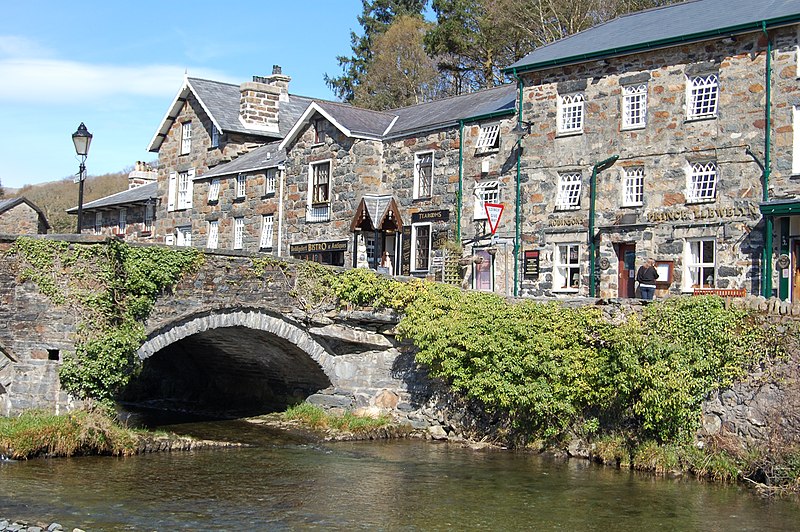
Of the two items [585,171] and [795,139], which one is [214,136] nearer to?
[585,171]

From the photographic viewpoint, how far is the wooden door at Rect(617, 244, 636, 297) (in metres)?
28.1

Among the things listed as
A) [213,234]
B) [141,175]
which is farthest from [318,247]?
[141,175]

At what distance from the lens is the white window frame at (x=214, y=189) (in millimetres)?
41906

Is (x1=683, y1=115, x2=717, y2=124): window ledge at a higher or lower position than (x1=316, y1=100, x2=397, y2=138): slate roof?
lower

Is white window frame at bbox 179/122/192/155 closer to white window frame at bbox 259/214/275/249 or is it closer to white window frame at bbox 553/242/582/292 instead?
white window frame at bbox 259/214/275/249

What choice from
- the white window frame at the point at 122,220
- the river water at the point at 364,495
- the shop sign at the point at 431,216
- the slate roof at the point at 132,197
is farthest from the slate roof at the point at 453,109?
the white window frame at the point at 122,220

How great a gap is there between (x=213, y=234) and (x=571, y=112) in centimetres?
1815

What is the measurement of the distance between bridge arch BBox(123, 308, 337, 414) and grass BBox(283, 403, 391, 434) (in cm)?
69

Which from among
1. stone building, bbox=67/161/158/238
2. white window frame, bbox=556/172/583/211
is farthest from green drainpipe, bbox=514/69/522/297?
stone building, bbox=67/161/158/238

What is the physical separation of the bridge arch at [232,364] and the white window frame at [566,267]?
303 inches

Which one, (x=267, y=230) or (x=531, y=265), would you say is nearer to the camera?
(x=531, y=265)

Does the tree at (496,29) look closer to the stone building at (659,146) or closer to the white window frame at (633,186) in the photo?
the stone building at (659,146)

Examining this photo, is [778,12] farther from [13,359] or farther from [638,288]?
[13,359]

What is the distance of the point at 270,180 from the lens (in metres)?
39.0
